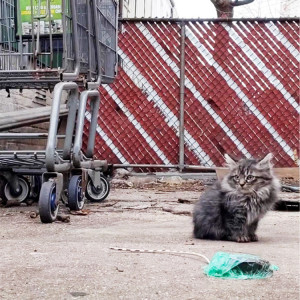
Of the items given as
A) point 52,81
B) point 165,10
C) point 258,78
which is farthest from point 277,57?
point 165,10

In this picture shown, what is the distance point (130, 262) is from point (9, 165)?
2.25 meters

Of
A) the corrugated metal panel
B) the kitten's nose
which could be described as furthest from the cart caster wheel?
the corrugated metal panel

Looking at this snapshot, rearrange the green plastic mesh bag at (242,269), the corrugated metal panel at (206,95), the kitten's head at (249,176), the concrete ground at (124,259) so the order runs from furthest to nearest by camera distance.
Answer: the corrugated metal panel at (206,95)
the kitten's head at (249,176)
the green plastic mesh bag at (242,269)
the concrete ground at (124,259)

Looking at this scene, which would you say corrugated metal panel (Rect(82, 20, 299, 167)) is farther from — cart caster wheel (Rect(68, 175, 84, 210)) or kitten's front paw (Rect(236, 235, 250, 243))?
kitten's front paw (Rect(236, 235, 250, 243))

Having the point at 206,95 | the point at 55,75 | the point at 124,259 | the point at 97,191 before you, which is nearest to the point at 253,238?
the point at 124,259

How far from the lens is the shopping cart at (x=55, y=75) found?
4.36 metres

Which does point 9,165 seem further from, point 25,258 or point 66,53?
point 25,258

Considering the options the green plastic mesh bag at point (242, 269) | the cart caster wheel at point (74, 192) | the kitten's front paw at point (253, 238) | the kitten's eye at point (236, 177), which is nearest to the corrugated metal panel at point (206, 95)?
the cart caster wheel at point (74, 192)

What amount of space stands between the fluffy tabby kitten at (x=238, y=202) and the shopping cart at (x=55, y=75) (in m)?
0.96

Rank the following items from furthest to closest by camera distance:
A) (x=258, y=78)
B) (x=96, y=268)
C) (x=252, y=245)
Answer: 1. (x=258, y=78)
2. (x=252, y=245)
3. (x=96, y=268)

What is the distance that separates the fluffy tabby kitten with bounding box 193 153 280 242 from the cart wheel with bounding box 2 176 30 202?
Result: 171 centimetres

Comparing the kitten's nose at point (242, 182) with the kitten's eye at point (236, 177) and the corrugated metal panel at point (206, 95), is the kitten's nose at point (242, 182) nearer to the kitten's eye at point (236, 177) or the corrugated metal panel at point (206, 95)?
the kitten's eye at point (236, 177)

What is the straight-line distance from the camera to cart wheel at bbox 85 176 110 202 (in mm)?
5309

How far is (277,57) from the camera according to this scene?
8.12 metres
